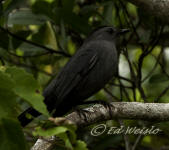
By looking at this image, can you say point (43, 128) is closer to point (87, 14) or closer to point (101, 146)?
point (101, 146)

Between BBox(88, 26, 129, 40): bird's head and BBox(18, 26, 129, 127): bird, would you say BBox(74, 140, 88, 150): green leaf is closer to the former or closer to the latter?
BBox(18, 26, 129, 127): bird

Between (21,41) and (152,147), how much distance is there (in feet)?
6.92

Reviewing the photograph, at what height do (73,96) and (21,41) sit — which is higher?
(21,41)

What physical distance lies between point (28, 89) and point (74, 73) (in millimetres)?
2281

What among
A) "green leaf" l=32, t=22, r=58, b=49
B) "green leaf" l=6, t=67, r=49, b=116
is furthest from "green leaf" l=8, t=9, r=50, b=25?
"green leaf" l=6, t=67, r=49, b=116

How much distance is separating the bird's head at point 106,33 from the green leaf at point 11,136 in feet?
10.4

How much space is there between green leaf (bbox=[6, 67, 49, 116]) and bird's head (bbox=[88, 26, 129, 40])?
10.0ft

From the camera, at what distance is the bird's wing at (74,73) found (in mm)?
3895

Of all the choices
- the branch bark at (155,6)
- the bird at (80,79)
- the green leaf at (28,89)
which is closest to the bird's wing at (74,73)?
the bird at (80,79)

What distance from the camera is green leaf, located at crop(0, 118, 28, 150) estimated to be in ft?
5.58

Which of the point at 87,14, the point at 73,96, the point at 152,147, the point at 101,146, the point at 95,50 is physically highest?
the point at 87,14

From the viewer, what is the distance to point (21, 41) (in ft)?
15.1

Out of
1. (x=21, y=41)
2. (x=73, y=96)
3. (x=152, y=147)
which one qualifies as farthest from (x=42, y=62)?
(x=152, y=147)

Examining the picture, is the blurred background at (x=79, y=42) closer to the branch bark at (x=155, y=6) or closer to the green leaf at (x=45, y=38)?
the green leaf at (x=45, y=38)
